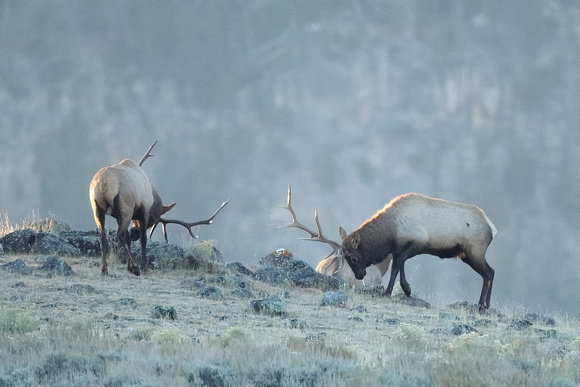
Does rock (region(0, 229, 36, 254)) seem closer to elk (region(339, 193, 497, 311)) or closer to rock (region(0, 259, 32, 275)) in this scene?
rock (region(0, 259, 32, 275))

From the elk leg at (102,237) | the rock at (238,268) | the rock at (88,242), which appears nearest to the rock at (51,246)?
the rock at (88,242)

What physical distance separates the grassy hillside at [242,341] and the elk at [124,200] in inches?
42.2

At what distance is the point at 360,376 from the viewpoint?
6621mm

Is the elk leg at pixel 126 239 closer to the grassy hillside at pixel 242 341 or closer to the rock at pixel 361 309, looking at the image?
the grassy hillside at pixel 242 341

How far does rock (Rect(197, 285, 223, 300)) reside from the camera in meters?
14.4

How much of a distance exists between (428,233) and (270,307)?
220 inches

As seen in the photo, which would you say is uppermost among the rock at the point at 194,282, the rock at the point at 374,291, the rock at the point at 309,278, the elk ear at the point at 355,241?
the elk ear at the point at 355,241

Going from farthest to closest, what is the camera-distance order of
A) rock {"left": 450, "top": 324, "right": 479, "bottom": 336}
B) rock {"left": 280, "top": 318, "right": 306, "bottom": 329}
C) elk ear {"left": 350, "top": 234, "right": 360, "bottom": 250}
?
elk ear {"left": 350, "top": 234, "right": 360, "bottom": 250} → rock {"left": 450, "top": 324, "right": 479, "bottom": 336} → rock {"left": 280, "top": 318, "right": 306, "bottom": 329}

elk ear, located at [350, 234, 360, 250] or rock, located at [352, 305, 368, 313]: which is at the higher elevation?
elk ear, located at [350, 234, 360, 250]

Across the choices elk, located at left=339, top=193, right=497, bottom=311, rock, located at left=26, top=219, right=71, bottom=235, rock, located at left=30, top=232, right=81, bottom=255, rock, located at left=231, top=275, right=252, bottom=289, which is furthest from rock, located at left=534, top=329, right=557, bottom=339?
rock, located at left=26, top=219, right=71, bottom=235

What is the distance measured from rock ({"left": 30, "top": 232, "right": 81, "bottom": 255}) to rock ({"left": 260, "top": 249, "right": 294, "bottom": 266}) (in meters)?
4.87

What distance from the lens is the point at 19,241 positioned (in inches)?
773

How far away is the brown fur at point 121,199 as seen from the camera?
16.8m

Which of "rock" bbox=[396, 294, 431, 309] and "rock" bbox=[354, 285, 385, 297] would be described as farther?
"rock" bbox=[354, 285, 385, 297]
